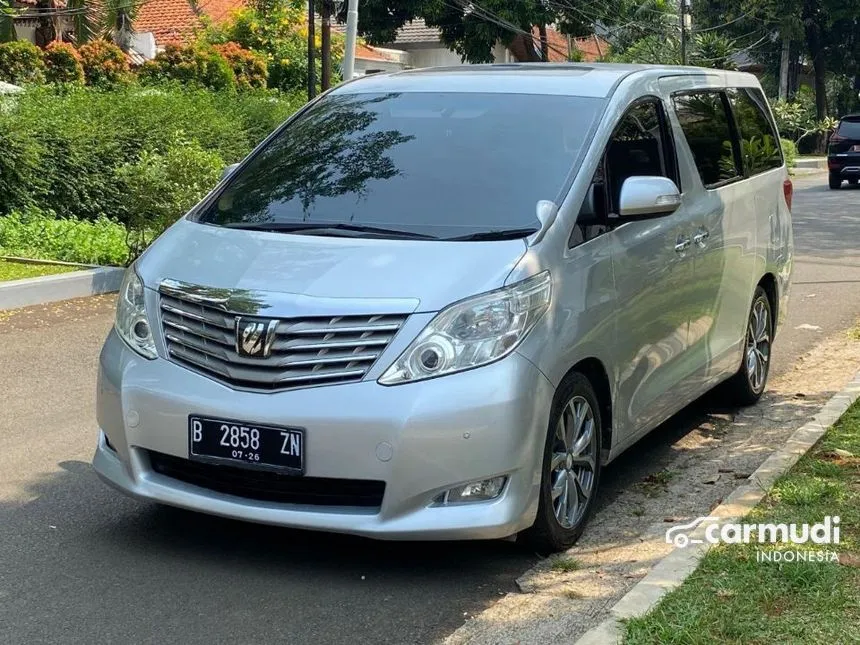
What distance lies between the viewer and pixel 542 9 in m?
35.2

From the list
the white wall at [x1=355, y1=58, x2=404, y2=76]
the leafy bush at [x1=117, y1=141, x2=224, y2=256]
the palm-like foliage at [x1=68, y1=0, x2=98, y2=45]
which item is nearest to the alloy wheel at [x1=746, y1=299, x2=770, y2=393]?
the leafy bush at [x1=117, y1=141, x2=224, y2=256]

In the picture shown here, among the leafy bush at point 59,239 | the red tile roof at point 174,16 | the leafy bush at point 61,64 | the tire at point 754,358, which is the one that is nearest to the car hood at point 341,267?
the tire at point 754,358

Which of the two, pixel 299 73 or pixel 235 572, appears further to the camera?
pixel 299 73

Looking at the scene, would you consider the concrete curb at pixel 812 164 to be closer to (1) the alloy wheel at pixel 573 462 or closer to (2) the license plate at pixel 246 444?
(1) the alloy wheel at pixel 573 462

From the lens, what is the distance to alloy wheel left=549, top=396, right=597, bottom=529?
4.76 metres

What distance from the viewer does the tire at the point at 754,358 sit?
A: 7.20 m

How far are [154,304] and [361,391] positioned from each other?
1.02 meters

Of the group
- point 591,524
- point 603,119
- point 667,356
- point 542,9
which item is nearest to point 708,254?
point 667,356

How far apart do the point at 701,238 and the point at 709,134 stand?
82 cm

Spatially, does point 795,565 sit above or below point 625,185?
below

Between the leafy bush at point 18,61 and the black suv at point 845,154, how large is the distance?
59.8 ft

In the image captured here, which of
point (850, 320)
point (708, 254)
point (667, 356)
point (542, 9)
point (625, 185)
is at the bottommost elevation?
point (850, 320)

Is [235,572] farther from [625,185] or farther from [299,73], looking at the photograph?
[299,73]

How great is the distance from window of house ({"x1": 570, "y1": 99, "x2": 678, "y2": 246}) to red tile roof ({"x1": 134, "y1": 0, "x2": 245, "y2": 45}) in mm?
36835
